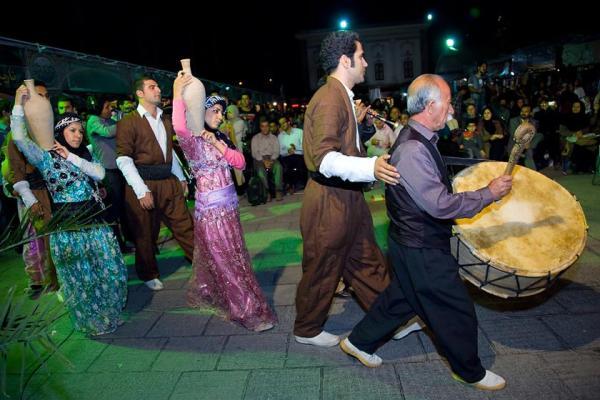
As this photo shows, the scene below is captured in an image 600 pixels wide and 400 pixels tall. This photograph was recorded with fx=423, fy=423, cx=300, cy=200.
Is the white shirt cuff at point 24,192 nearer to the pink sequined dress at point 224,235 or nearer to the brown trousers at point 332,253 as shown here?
the pink sequined dress at point 224,235

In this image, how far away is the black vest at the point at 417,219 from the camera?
230 centimetres

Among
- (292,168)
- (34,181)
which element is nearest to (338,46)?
(34,181)

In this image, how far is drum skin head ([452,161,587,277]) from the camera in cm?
247

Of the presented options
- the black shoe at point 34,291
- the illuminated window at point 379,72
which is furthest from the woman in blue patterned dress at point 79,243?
the illuminated window at point 379,72

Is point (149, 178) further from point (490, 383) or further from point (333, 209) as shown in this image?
point (490, 383)

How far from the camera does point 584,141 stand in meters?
8.77

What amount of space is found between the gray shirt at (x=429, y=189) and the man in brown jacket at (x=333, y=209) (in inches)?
14.5

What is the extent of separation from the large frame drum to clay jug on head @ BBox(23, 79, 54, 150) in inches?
116

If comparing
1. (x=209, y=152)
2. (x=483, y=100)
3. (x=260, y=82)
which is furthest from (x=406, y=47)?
(x=209, y=152)

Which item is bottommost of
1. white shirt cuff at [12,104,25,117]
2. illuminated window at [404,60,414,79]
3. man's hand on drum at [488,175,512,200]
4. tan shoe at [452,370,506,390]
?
tan shoe at [452,370,506,390]

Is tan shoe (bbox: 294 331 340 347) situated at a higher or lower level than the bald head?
lower

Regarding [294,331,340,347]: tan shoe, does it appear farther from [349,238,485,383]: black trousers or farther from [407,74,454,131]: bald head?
[407,74,454,131]: bald head

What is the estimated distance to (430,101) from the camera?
228 centimetres

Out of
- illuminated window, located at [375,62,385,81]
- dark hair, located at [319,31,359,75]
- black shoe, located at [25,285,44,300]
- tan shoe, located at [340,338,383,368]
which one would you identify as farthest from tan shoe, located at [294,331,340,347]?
illuminated window, located at [375,62,385,81]
